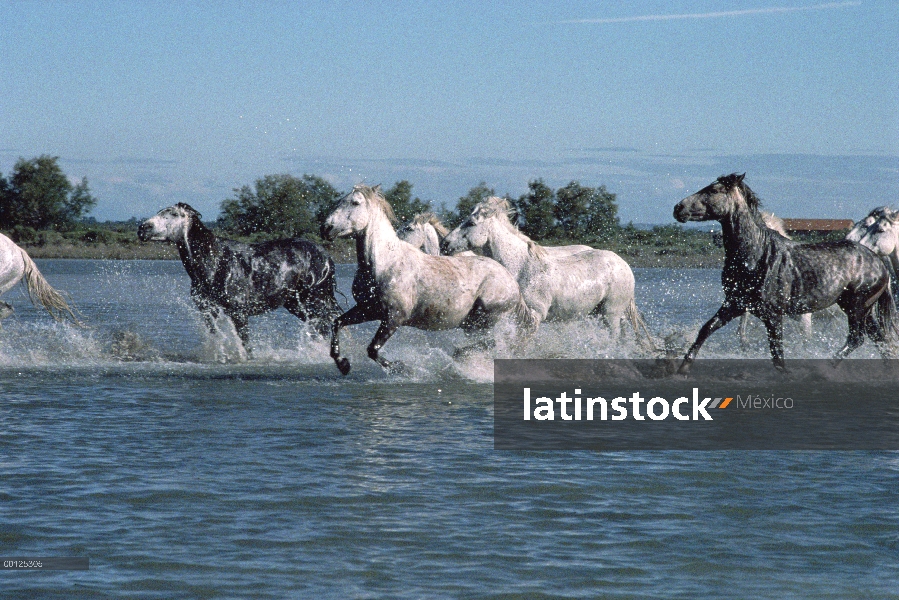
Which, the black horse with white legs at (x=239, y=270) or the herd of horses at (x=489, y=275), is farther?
the black horse with white legs at (x=239, y=270)

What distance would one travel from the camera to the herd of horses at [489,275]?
11.7 meters

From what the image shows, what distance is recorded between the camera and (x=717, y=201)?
11.6 metres

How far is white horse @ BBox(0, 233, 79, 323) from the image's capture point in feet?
46.6

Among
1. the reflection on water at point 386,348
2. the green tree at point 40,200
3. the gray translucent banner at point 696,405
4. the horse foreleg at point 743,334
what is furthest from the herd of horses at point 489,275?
the green tree at point 40,200

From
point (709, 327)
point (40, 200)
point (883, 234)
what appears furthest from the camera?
point (40, 200)

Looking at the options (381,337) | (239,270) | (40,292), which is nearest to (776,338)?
(381,337)

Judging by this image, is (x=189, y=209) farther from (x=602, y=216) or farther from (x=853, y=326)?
(x=602, y=216)

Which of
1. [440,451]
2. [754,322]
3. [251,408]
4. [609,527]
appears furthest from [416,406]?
[754,322]

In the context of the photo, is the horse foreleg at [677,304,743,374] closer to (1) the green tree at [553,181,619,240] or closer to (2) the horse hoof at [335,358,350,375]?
(2) the horse hoof at [335,358,350,375]

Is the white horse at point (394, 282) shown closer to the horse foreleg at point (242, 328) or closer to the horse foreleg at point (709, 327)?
the horse foreleg at point (709, 327)

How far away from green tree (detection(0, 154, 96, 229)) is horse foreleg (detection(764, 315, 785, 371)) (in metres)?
81.8

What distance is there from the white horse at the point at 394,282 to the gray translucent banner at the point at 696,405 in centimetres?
79

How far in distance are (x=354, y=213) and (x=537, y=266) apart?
7.92 ft

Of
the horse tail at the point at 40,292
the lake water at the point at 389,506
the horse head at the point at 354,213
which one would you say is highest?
the horse head at the point at 354,213
